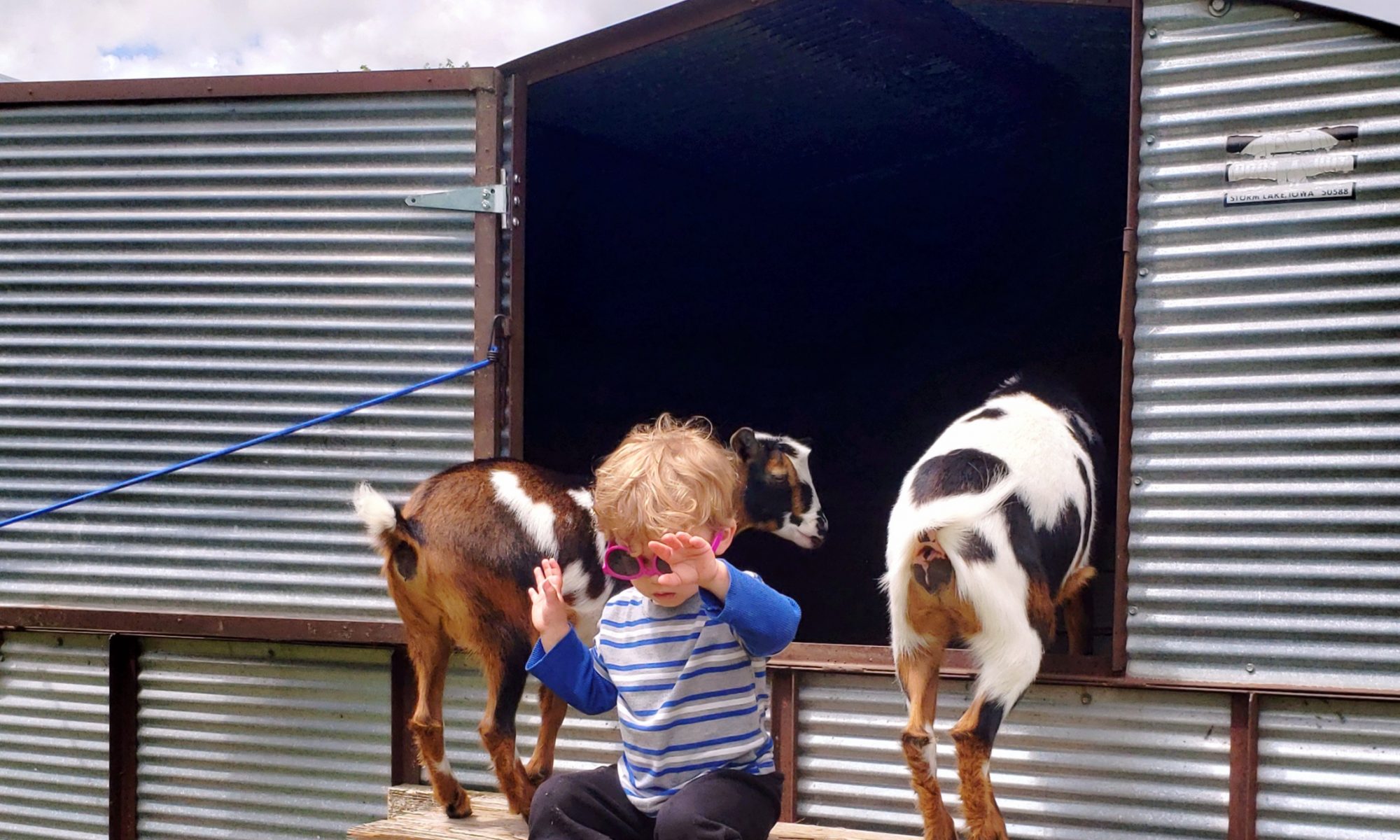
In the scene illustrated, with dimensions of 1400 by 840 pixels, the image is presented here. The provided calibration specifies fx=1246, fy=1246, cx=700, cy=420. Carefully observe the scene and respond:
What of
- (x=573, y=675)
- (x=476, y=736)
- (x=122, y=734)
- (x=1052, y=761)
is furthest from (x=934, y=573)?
(x=122, y=734)

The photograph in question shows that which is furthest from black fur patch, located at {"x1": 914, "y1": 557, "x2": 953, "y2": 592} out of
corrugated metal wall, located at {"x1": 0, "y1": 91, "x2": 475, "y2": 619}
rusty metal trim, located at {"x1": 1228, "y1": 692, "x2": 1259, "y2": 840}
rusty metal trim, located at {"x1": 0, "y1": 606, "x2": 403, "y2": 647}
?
rusty metal trim, located at {"x1": 0, "y1": 606, "x2": 403, "y2": 647}

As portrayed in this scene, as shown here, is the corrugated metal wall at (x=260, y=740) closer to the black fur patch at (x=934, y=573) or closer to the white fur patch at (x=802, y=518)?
the white fur patch at (x=802, y=518)

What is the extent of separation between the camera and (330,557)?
4926mm

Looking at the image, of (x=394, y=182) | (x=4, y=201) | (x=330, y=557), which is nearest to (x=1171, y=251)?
(x=394, y=182)

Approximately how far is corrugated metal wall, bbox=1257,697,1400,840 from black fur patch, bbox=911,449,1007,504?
1156 mm

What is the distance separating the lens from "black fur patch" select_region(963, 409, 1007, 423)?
4.55m

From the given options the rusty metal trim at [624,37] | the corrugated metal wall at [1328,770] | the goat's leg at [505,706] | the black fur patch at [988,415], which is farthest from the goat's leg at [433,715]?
the corrugated metal wall at [1328,770]

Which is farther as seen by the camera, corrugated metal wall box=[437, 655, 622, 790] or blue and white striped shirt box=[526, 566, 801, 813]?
corrugated metal wall box=[437, 655, 622, 790]

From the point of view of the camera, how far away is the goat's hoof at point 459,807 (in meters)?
4.25

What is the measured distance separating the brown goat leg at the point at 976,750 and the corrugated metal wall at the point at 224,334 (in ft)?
7.22

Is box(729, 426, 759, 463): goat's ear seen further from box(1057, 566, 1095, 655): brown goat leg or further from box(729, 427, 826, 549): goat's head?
box(1057, 566, 1095, 655): brown goat leg

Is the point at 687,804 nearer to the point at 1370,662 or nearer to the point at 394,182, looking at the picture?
the point at 1370,662

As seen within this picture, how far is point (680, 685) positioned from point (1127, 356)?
6.84ft

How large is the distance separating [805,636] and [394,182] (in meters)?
3.30
